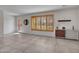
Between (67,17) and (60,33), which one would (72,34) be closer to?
(60,33)

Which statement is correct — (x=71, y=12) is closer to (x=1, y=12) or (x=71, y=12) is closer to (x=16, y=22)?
(x=1, y=12)

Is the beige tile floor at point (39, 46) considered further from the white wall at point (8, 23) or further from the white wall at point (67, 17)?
the white wall at point (8, 23)

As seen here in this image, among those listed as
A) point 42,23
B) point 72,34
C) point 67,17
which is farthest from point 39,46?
point 42,23

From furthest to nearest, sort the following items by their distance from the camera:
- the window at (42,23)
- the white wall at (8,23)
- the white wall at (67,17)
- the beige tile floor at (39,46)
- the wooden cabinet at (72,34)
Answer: the white wall at (8,23)
the window at (42,23)
the white wall at (67,17)
the wooden cabinet at (72,34)
the beige tile floor at (39,46)

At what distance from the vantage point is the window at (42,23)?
9.61 m

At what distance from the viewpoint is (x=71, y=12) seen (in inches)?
315

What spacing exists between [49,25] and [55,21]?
2.87ft

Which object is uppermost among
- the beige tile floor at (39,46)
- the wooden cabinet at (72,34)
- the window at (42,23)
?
the window at (42,23)

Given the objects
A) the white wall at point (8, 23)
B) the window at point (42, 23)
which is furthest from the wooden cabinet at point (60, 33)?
the white wall at point (8, 23)

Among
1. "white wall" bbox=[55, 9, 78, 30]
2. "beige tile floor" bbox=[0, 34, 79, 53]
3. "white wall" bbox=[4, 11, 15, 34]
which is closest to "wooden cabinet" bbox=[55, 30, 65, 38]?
"white wall" bbox=[55, 9, 78, 30]

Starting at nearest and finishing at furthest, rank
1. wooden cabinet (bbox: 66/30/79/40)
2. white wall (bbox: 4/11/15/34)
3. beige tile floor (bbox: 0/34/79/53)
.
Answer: beige tile floor (bbox: 0/34/79/53), wooden cabinet (bbox: 66/30/79/40), white wall (bbox: 4/11/15/34)

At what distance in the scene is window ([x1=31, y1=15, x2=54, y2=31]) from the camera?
9.61 m

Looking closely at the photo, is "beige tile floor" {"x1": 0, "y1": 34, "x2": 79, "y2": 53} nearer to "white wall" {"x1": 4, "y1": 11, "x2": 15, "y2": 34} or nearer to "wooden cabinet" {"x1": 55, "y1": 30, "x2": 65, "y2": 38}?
"wooden cabinet" {"x1": 55, "y1": 30, "x2": 65, "y2": 38}

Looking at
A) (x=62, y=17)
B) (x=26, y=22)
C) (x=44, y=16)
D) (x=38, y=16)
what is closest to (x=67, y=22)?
(x=62, y=17)
